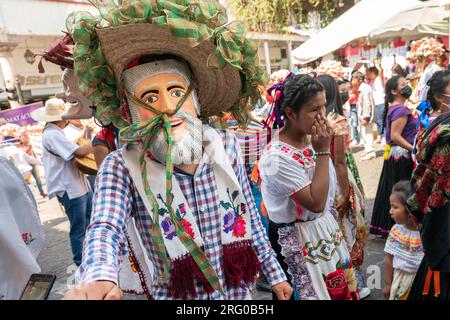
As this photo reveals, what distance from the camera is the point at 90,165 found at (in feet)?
13.9

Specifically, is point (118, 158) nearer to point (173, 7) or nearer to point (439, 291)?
point (173, 7)

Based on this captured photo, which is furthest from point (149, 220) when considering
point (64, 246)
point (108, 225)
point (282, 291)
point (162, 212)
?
point (64, 246)

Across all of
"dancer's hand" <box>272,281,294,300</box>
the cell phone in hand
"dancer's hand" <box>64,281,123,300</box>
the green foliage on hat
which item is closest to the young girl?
"dancer's hand" <box>272,281,294,300</box>

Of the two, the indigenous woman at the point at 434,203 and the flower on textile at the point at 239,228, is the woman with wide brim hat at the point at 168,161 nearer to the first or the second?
the flower on textile at the point at 239,228

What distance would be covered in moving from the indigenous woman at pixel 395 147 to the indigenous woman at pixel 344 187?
1236 millimetres

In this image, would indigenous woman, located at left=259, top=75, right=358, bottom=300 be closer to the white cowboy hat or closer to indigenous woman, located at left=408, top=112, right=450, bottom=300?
indigenous woman, located at left=408, top=112, right=450, bottom=300

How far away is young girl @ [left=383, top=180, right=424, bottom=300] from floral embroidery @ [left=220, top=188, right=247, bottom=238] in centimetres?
167

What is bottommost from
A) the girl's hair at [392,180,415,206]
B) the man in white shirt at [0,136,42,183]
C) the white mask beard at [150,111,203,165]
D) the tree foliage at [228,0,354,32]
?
the man in white shirt at [0,136,42,183]

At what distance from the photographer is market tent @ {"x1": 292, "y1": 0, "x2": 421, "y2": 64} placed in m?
6.77

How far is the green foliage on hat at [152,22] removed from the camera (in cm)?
141

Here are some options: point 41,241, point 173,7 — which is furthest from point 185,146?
point 41,241

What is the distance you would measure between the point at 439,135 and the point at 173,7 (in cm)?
152

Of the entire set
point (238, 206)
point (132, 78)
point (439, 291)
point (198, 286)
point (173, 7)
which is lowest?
point (439, 291)

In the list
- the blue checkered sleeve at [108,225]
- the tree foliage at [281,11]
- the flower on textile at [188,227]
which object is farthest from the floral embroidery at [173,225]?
the tree foliage at [281,11]
